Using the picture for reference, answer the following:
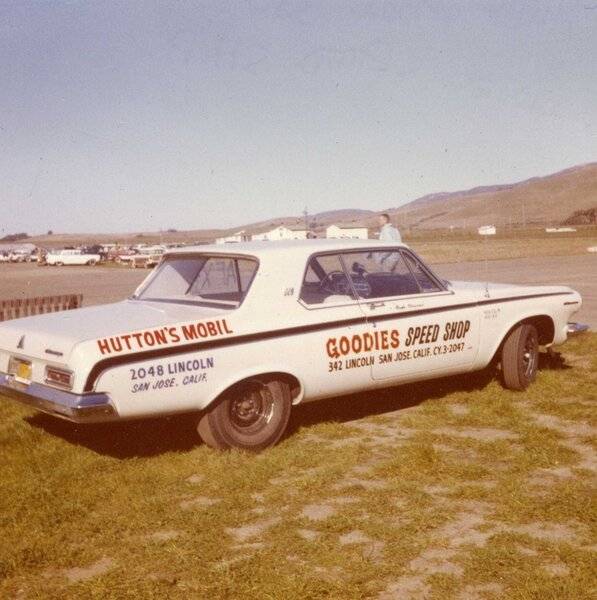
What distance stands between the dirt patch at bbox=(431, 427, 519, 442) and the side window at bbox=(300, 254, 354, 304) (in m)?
1.28

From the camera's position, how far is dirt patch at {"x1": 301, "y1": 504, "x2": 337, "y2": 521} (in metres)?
4.29

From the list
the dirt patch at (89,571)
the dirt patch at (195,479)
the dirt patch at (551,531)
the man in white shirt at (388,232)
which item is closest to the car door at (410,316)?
the dirt patch at (195,479)

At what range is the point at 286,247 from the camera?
5.91 metres

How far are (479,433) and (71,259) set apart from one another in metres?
58.1

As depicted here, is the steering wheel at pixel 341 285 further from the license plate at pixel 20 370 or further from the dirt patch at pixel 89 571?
the dirt patch at pixel 89 571

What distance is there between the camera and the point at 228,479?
15.9 ft

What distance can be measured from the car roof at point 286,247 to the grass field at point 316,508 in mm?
1417

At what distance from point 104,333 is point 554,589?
3.00m

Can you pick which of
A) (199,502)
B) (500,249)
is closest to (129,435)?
(199,502)

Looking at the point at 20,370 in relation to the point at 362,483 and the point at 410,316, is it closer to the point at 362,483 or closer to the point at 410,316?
the point at 362,483

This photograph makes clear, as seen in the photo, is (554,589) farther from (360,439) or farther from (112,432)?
(112,432)

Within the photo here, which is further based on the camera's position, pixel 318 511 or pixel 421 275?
pixel 421 275

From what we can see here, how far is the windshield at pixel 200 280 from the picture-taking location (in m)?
5.86

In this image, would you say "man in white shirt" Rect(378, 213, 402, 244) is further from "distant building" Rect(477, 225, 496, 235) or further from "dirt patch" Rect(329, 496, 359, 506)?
"dirt patch" Rect(329, 496, 359, 506)
